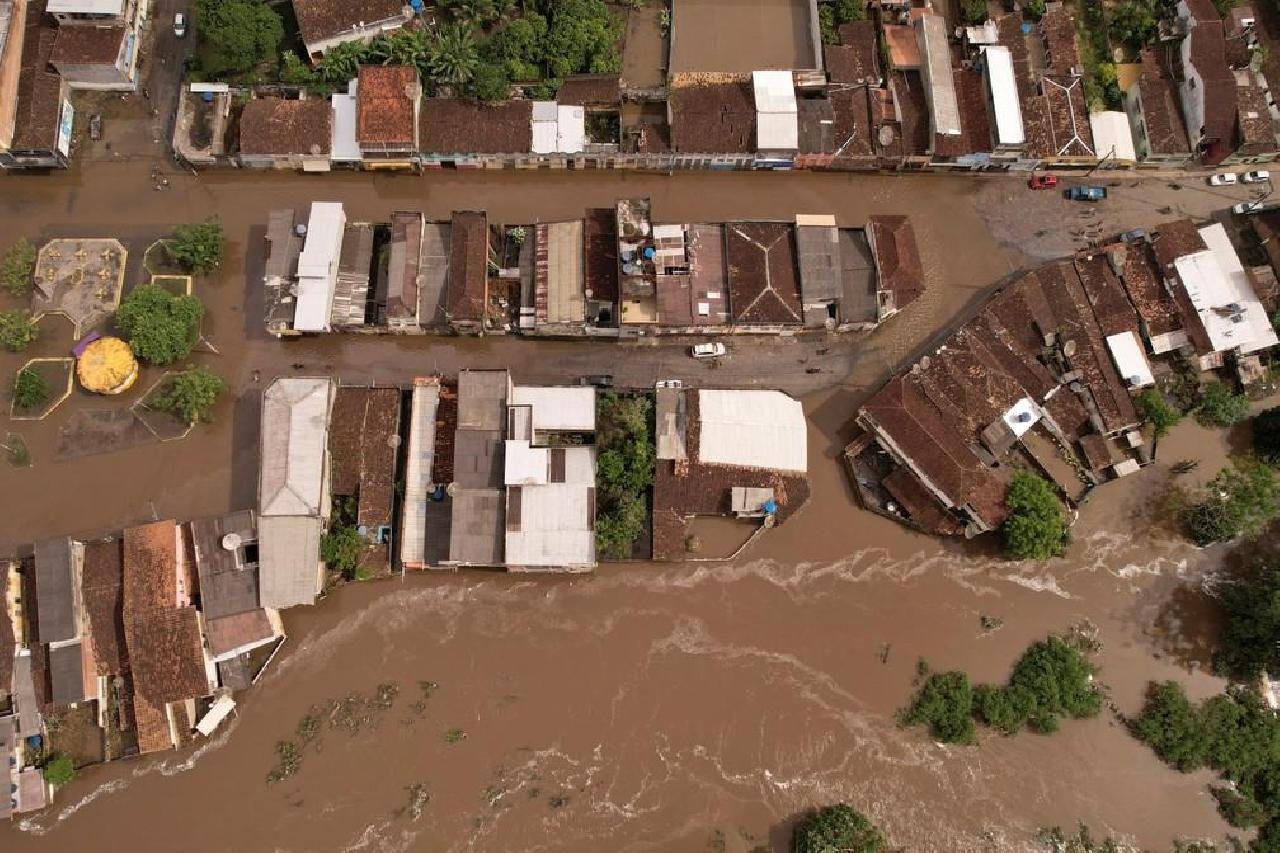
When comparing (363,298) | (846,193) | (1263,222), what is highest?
(846,193)

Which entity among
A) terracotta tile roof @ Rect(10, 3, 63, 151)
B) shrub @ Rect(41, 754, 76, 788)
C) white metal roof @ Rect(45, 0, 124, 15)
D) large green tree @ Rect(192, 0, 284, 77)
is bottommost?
shrub @ Rect(41, 754, 76, 788)

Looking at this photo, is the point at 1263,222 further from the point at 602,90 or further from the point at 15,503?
the point at 15,503

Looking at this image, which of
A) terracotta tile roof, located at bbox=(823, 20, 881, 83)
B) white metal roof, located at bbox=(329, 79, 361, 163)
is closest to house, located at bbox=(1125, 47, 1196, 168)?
terracotta tile roof, located at bbox=(823, 20, 881, 83)

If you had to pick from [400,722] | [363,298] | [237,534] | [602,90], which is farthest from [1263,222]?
[237,534]

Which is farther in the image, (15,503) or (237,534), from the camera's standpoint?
(15,503)

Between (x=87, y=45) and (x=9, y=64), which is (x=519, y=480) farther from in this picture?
(x=9, y=64)

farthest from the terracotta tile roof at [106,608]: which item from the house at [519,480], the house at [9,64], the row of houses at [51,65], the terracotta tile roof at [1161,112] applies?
the terracotta tile roof at [1161,112]

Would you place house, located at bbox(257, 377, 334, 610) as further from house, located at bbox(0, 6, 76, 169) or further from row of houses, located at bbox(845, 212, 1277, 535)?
row of houses, located at bbox(845, 212, 1277, 535)
